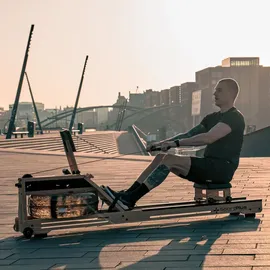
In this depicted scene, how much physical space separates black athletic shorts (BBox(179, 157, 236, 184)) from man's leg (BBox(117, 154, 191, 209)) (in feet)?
0.27

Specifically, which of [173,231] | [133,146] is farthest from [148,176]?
[133,146]

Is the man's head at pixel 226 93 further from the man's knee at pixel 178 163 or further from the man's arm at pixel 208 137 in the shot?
the man's knee at pixel 178 163

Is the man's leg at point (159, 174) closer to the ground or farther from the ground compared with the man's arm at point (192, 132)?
closer to the ground

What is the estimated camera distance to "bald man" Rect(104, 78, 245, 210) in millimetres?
5515

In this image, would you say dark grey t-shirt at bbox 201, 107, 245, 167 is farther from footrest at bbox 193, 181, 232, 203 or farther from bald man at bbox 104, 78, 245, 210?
footrest at bbox 193, 181, 232, 203

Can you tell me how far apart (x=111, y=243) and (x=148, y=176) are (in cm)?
87

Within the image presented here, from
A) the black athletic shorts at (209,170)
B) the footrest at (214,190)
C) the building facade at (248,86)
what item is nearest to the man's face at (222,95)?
the black athletic shorts at (209,170)

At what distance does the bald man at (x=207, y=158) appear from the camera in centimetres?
551

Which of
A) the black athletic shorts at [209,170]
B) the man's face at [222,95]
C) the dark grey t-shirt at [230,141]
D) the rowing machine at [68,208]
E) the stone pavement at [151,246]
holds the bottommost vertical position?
the stone pavement at [151,246]

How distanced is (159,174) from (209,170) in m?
0.61

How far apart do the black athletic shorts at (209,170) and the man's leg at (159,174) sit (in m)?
0.08

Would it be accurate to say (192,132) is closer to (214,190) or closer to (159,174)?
(214,190)

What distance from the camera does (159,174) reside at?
5.48m

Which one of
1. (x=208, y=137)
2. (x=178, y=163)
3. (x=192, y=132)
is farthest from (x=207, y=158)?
(x=192, y=132)
